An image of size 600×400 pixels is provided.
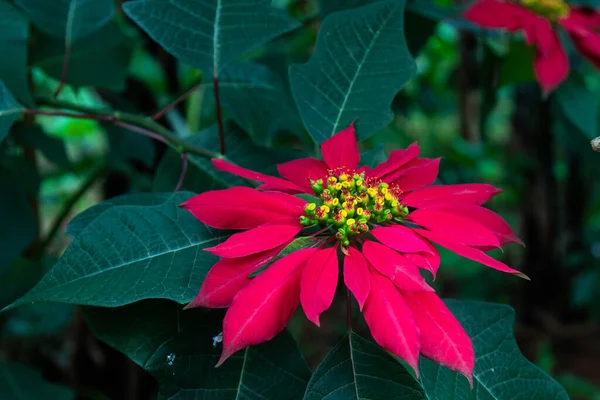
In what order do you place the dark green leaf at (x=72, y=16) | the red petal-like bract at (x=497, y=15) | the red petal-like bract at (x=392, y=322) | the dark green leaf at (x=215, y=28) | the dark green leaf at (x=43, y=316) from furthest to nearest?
→ the dark green leaf at (x=43, y=316), the red petal-like bract at (x=497, y=15), the dark green leaf at (x=72, y=16), the dark green leaf at (x=215, y=28), the red petal-like bract at (x=392, y=322)

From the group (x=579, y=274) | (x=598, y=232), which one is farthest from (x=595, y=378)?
(x=598, y=232)

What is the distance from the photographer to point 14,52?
1.93ft

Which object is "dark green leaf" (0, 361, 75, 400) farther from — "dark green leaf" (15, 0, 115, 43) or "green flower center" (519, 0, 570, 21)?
"green flower center" (519, 0, 570, 21)

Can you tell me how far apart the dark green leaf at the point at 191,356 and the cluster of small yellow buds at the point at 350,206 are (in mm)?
104

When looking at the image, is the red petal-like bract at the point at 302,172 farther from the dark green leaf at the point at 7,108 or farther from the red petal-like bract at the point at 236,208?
the dark green leaf at the point at 7,108

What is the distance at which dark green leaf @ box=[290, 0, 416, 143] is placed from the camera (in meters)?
0.53

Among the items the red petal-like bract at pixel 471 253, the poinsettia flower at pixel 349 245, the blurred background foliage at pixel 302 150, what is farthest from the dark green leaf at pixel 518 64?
the red petal-like bract at pixel 471 253

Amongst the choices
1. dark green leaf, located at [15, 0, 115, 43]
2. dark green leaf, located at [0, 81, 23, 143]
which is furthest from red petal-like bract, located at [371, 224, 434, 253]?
dark green leaf, located at [15, 0, 115, 43]

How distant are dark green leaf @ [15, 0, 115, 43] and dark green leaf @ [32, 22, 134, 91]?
2.9 inches

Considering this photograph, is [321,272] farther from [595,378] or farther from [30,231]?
[595,378]

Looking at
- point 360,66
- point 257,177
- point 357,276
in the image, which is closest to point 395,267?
point 357,276

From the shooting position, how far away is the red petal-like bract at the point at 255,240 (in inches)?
14.2

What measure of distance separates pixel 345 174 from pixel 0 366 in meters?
0.62

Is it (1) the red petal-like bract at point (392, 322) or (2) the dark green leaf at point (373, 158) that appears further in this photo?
(2) the dark green leaf at point (373, 158)
